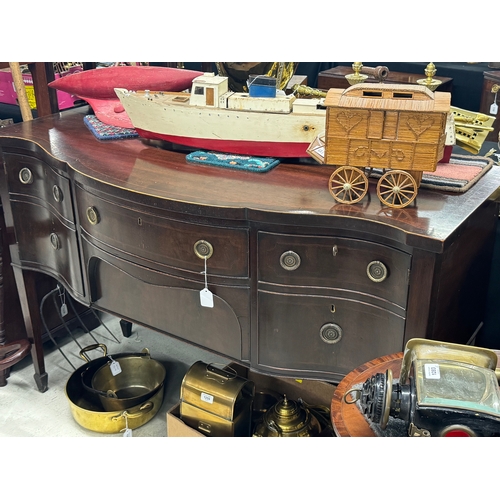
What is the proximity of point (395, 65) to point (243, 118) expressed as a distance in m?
2.85

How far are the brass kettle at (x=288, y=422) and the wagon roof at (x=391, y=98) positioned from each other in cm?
103

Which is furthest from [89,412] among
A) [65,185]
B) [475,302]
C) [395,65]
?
[395,65]

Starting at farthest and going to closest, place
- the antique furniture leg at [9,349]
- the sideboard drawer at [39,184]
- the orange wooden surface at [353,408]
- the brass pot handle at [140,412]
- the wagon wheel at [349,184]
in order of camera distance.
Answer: the antique furniture leg at [9,349] < the brass pot handle at [140,412] < the sideboard drawer at [39,184] < the wagon wheel at [349,184] < the orange wooden surface at [353,408]

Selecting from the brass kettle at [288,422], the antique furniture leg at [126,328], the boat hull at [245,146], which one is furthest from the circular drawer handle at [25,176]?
the brass kettle at [288,422]

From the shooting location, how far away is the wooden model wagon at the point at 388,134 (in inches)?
53.7

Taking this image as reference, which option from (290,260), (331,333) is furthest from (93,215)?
(331,333)

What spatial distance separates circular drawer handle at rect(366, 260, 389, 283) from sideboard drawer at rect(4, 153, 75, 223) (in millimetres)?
903

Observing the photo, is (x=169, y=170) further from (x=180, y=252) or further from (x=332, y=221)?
(x=332, y=221)

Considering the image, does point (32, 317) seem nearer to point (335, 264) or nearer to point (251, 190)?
point (251, 190)

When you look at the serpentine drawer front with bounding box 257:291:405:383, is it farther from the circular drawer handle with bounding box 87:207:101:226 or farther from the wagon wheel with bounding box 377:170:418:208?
the circular drawer handle with bounding box 87:207:101:226

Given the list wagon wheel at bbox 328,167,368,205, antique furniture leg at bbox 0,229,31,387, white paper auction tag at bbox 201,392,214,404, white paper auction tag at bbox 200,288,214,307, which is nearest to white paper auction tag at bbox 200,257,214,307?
white paper auction tag at bbox 200,288,214,307

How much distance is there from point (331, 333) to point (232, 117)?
60cm

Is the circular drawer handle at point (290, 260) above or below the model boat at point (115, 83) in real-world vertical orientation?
below

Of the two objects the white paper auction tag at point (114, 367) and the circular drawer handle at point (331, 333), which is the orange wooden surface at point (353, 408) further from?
the white paper auction tag at point (114, 367)
